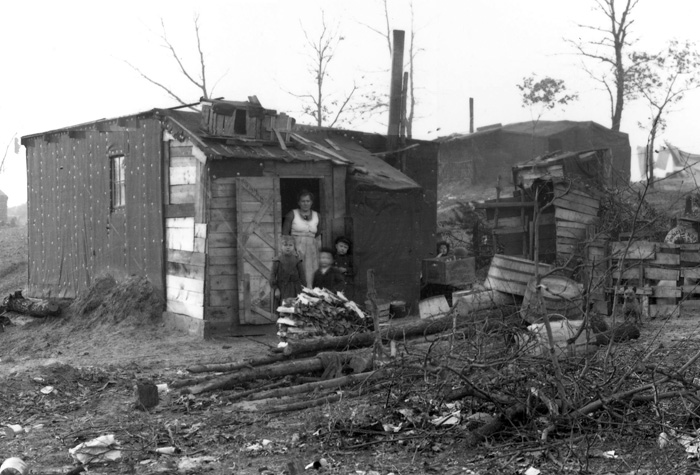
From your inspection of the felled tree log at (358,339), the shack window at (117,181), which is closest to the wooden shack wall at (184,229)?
the shack window at (117,181)

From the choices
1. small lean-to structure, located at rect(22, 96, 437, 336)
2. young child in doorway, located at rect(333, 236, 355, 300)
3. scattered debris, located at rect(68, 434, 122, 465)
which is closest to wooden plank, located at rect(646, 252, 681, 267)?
small lean-to structure, located at rect(22, 96, 437, 336)

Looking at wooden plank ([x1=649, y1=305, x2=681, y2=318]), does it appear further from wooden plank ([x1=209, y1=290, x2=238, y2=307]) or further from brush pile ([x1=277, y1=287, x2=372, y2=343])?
wooden plank ([x1=209, y1=290, x2=238, y2=307])

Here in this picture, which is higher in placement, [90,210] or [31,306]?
[90,210]

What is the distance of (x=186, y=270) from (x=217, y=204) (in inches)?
50.7

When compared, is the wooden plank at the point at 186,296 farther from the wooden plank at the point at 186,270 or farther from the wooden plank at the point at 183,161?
the wooden plank at the point at 183,161

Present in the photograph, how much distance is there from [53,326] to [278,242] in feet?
16.0

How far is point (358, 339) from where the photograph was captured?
10.5 meters

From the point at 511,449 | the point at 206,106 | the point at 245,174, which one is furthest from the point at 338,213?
the point at 511,449

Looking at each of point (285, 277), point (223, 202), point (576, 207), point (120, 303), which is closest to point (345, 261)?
point (285, 277)

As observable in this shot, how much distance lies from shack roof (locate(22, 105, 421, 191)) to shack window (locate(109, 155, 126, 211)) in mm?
674

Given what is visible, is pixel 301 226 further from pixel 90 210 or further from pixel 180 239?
pixel 90 210

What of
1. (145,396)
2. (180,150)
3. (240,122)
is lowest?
(145,396)

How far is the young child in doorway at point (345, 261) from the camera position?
1522 centimetres

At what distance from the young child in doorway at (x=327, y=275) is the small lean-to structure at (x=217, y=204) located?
363mm
